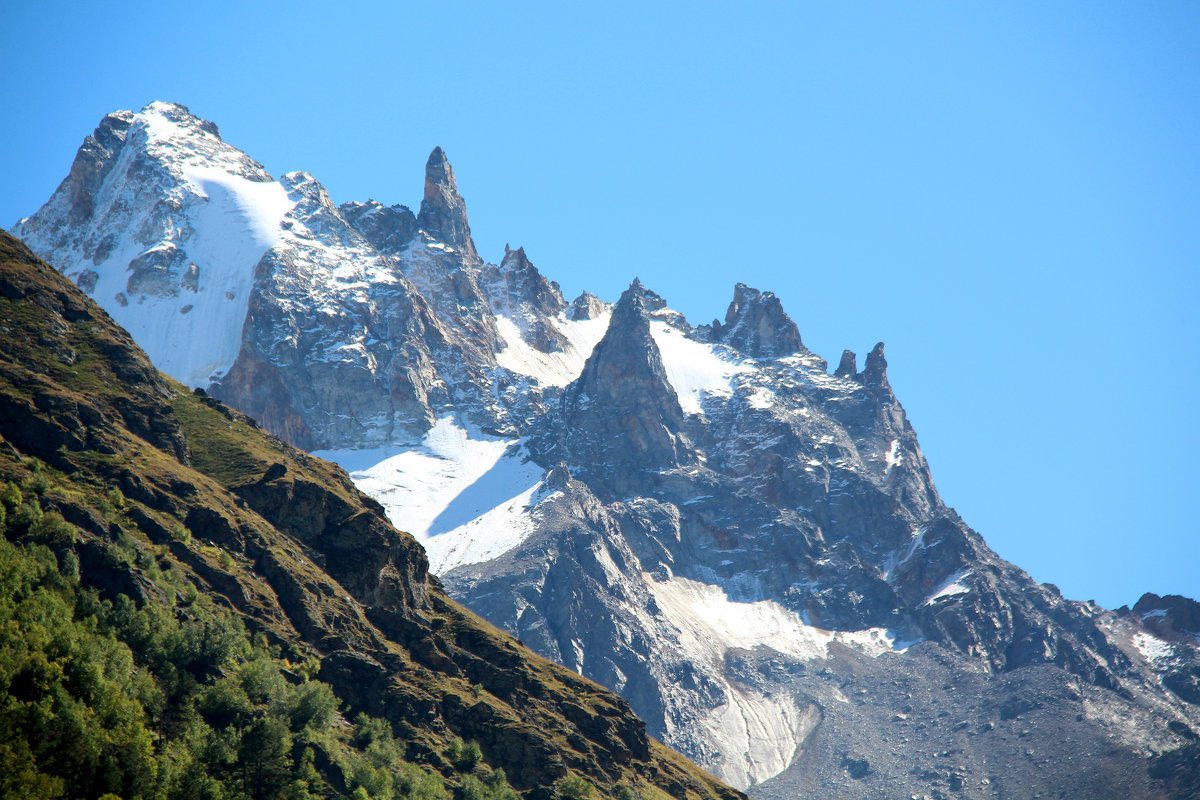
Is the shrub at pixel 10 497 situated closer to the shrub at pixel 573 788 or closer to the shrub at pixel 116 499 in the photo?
the shrub at pixel 116 499

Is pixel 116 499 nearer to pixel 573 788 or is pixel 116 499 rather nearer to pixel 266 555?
pixel 266 555

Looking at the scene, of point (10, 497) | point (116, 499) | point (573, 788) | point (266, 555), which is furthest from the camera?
point (266, 555)

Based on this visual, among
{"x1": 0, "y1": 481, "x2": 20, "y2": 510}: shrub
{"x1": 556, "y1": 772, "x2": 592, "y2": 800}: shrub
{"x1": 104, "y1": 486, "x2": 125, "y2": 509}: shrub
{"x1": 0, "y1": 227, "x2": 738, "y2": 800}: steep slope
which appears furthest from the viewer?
{"x1": 556, "y1": 772, "x2": 592, "y2": 800}: shrub

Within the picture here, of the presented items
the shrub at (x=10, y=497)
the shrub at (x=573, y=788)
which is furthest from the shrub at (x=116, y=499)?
the shrub at (x=573, y=788)

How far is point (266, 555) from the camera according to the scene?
141500 mm

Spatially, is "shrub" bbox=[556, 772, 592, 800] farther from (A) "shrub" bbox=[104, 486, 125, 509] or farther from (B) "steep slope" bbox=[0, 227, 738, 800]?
(A) "shrub" bbox=[104, 486, 125, 509]

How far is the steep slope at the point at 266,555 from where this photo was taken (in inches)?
5069

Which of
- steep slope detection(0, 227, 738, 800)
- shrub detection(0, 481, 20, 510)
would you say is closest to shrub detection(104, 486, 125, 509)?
steep slope detection(0, 227, 738, 800)

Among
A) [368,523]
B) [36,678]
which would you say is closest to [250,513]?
[368,523]

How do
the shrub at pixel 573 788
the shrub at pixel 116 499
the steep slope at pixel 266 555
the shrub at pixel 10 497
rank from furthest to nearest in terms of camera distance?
1. the shrub at pixel 573 788
2. the shrub at pixel 116 499
3. the steep slope at pixel 266 555
4. the shrub at pixel 10 497

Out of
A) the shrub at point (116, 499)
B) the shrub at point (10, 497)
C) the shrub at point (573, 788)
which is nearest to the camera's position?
the shrub at point (10, 497)

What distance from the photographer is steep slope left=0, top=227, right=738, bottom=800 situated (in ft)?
422

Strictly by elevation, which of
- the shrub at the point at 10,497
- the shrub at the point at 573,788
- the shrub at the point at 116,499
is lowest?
the shrub at the point at 573,788

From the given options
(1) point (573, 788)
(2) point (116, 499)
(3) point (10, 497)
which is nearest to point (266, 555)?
(2) point (116, 499)
